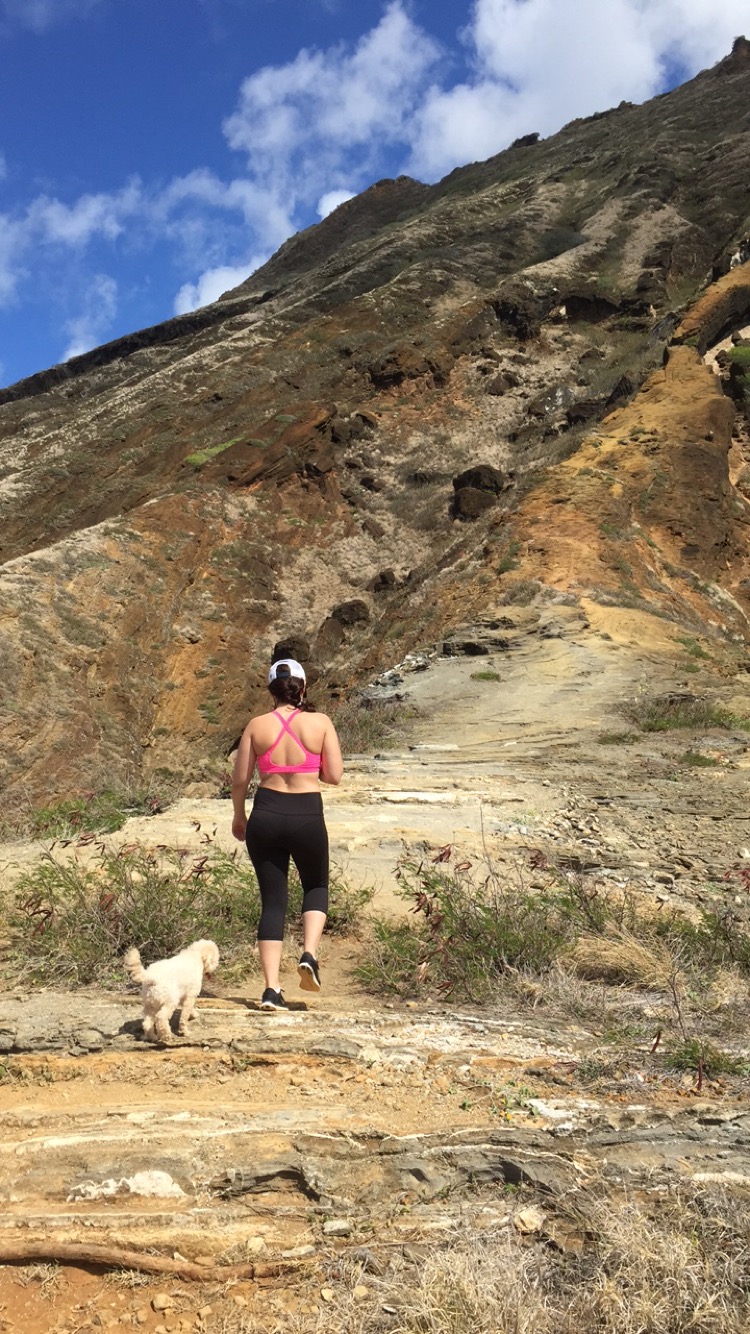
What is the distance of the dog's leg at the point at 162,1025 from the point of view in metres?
3.25

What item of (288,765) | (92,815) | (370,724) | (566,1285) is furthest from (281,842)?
(370,724)

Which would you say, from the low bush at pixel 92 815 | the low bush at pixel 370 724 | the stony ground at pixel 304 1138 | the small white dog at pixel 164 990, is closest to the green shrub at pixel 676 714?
the low bush at pixel 370 724

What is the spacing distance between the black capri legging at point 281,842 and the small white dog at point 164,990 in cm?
57

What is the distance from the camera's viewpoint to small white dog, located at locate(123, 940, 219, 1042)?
324 cm

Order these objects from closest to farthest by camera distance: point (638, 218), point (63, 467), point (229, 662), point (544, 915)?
point (544, 915) < point (229, 662) < point (63, 467) < point (638, 218)

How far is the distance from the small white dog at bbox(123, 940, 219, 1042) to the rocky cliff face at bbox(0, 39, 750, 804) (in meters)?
7.47

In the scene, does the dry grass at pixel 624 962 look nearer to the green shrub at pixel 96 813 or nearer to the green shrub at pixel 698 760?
the green shrub at pixel 96 813

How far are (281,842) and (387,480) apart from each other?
917 inches

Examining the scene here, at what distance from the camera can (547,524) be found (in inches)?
699

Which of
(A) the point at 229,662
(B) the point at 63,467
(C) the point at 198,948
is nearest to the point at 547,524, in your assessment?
(A) the point at 229,662

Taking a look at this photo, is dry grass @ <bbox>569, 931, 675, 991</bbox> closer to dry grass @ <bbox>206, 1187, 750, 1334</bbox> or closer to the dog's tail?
dry grass @ <bbox>206, 1187, 750, 1334</bbox>

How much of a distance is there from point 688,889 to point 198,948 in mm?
3406

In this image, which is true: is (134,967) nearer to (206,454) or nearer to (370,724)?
(370,724)

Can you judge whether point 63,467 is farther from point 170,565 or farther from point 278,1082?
point 278,1082
